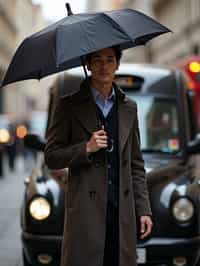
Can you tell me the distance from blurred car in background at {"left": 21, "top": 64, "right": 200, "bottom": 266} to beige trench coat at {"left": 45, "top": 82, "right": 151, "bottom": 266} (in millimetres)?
2019

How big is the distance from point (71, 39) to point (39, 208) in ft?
8.08

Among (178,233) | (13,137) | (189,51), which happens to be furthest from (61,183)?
(189,51)

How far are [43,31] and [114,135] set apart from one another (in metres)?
0.83

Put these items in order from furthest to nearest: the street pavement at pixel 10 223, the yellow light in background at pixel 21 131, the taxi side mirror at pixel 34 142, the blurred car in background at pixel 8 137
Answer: the yellow light in background at pixel 21 131
the blurred car in background at pixel 8 137
the street pavement at pixel 10 223
the taxi side mirror at pixel 34 142

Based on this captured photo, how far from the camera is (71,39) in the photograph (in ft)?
13.1

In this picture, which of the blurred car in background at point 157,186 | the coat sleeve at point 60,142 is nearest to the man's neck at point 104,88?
the coat sleeve at point 60,142

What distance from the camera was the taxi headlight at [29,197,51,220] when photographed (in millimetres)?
6098

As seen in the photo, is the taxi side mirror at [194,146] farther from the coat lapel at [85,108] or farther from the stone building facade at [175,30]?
the stone building facade at [175,30]

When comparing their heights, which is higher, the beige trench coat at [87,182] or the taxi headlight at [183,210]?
the beige trench coat at [87,182]

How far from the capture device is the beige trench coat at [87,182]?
3.84m

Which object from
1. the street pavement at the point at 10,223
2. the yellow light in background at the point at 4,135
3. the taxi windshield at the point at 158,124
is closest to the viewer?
the taxi windshield at the point at 158,124

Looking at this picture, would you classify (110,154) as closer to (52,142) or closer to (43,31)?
(52,142)

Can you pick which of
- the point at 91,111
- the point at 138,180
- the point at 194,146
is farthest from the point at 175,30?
the point at 91,111

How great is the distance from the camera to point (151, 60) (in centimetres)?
5931
